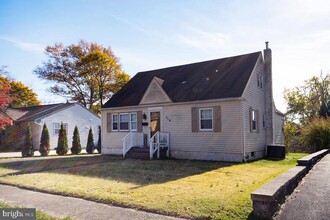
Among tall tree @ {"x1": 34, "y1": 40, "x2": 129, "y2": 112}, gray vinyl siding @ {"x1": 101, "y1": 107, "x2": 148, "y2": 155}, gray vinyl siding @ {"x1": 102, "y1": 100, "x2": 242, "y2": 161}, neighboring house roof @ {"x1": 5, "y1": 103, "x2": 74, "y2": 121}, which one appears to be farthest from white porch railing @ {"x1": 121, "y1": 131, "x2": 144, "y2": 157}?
tall tree @ {"x1": 34, "y1": 40, "x2": 129, "y2": 112}

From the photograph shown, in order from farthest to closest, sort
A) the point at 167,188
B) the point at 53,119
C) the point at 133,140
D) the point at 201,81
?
the point at 53,119 → the point at 133,140 → the point at 201,81 → the point at 167,188

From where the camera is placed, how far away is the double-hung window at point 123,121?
18.2 m

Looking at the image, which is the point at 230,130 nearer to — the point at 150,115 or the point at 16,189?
the point at 150,115

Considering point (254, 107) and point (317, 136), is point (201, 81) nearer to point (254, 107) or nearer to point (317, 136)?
point (254, 107)

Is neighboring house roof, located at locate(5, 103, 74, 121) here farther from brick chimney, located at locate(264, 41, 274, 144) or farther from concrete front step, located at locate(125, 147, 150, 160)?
brick chimney, located at locate(264, 41, 274, 144)

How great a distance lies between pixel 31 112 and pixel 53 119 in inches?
180

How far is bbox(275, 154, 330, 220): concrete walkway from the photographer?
506 centimetres

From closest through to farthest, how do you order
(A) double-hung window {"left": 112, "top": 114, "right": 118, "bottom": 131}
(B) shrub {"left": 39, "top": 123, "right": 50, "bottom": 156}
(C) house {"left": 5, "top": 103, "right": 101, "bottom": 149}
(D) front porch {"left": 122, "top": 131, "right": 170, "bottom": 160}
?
(D) front porch {"left": 122, "top": 131, "right": 170, "bottom": 160} < (A) double-hung window {"left": 112, "top": 114, "right": 118, "bottom": 131} < (B) shrub {"left": 39, "top": 123, "right": 50, "bottom": 156} < (C) house {"left": 5, "top": 103, "right": 101, "bottom": 149}

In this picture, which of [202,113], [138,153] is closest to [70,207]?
[138,153]

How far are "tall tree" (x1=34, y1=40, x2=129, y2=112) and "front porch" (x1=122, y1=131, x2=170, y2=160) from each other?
2256 cm

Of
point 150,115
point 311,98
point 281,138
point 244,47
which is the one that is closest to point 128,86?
point 150,115

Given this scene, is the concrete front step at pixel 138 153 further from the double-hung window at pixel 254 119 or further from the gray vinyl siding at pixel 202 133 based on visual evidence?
the double-hung window at pixel 254 119

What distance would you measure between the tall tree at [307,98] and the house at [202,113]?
89.9 feet

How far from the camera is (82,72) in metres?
37.4
